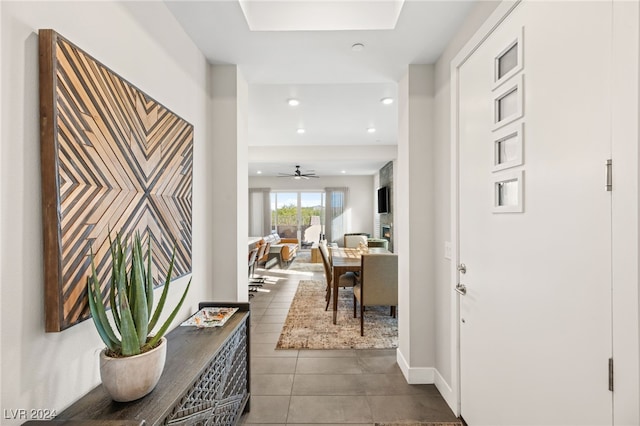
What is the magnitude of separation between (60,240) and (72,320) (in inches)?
10.5

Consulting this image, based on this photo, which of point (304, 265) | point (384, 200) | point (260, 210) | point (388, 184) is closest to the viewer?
point (388, 184)

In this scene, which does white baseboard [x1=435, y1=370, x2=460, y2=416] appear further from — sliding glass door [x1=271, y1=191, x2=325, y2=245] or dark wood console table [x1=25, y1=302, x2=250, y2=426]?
sliding glass door [x1=271, y1=191, x2=325, y2=245]

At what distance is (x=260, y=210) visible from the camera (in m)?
9.63

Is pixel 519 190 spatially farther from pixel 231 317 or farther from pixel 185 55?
pixel 185 55

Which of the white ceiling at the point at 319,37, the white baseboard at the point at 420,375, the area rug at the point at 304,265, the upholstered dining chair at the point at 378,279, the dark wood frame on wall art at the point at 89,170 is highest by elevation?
the white ceiling at the point at 319,37

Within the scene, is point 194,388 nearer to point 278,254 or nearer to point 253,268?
point 253,268

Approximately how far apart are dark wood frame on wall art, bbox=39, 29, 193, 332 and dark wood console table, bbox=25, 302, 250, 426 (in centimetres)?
31

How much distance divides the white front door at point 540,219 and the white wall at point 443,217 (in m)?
0.27

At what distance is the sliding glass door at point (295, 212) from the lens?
9742mm

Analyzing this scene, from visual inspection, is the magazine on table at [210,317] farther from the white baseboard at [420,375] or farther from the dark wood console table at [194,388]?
the white baseboard at [420,375]

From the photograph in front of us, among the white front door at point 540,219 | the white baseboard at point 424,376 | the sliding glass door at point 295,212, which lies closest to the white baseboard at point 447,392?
the white baseboard at point 424,376

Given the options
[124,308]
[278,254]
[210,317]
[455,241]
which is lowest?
[278,254]

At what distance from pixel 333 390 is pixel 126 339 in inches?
67.6

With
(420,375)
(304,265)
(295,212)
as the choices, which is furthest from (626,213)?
(295,212)
